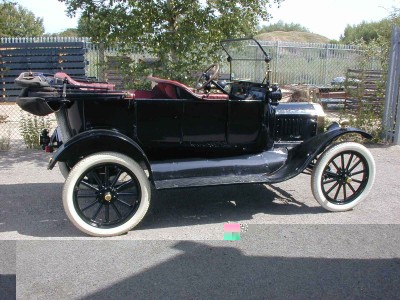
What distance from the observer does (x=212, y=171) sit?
166 inches

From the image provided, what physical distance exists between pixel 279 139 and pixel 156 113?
4.73ft

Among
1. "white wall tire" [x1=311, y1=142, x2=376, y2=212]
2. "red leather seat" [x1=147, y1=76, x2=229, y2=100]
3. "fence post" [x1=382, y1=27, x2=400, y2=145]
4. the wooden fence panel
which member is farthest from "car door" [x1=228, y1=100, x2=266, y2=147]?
the wooden fence panel

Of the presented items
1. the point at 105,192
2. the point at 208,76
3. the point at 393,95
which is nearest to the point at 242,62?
the point at 208,76

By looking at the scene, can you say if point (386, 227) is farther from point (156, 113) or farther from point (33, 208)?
point (33, 208)

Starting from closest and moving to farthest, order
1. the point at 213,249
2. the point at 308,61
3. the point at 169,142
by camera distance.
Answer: the point at 213,249, the point at 169,142, the point at 308,61

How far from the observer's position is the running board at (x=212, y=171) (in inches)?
160

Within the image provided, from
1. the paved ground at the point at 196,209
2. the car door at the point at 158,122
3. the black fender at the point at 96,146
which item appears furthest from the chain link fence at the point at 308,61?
the black fender at the point at 96,146

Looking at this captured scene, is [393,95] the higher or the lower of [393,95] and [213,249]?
the higher

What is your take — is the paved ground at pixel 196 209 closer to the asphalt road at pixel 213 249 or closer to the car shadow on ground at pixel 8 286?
the asphalt road at pixel 213 249

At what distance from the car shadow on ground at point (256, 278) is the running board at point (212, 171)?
29.2 inches

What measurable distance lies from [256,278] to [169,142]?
163cm

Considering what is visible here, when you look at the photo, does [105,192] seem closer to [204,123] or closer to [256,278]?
[204,123]

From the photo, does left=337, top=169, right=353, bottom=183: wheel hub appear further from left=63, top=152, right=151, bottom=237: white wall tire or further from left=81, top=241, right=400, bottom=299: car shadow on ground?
left=63, top=152, right=151, bottom=237: white wall tire

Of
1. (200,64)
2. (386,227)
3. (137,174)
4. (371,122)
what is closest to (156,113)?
(137,174)
